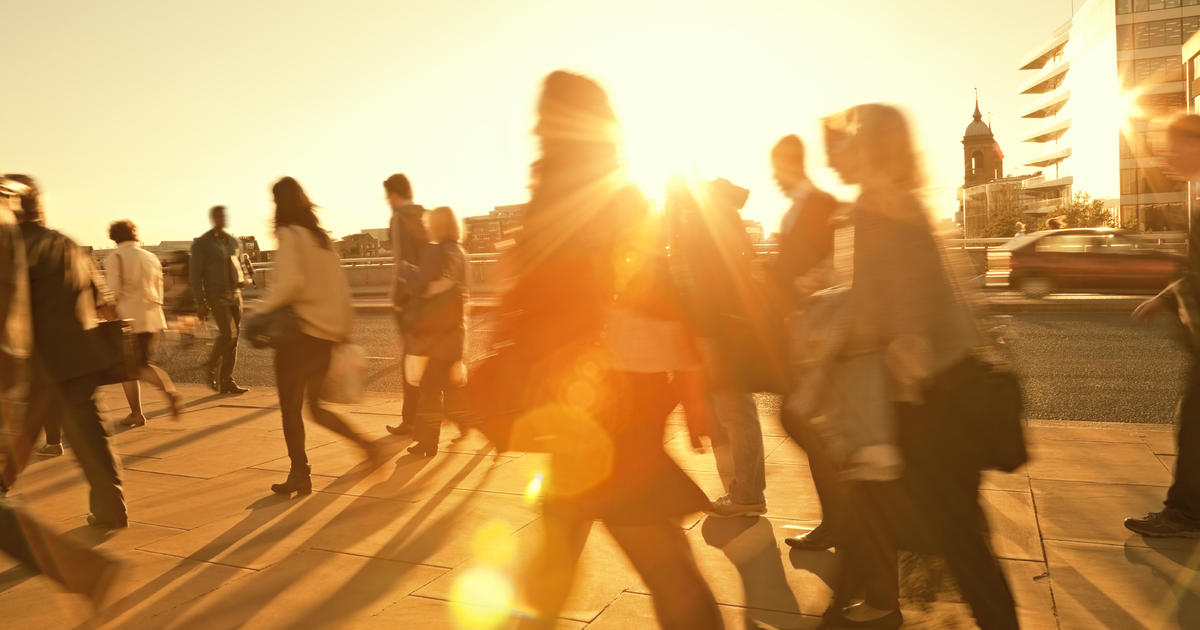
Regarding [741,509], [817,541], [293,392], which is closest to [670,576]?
[817,541]

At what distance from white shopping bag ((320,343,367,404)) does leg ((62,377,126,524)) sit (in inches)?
42.7

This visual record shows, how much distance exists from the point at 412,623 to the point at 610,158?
80.1 inches

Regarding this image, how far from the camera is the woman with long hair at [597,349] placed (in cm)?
247

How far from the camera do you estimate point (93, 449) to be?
15.9 ft

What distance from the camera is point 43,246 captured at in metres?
4.74

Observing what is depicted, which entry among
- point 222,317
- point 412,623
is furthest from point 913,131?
point 222,317

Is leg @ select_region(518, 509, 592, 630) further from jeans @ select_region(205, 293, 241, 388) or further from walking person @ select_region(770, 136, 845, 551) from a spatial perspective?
jeans @ select_region(205, 293, 241, 388)

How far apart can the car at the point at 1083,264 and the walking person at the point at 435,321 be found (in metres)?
15.9

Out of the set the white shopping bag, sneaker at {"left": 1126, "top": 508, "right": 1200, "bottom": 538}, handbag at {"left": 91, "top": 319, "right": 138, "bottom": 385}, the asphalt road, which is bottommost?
the asphalt road

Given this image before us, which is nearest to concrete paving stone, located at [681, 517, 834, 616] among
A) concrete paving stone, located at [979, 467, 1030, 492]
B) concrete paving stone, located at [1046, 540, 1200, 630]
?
concrete paving stone, located at [1046, 540, 1200, 630]

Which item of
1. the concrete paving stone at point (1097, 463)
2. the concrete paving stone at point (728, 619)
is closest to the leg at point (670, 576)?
the concrete paving stone at point (728, 619)

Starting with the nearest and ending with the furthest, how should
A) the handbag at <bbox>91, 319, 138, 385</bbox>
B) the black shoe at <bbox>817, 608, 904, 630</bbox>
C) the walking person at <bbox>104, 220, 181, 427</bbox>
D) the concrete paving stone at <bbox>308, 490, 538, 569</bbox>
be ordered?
the black shoe at <bbox>817, 608, 904, 630</bbox>, the concrete paving stone at <bbox>308, 490, 538, 569</bbox>, the handbag at <bbox>91, 319, 138, 385</bbox>, the walking person at <bbox>104, 220, 181, 427</bbox>

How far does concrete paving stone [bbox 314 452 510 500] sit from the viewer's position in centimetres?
569

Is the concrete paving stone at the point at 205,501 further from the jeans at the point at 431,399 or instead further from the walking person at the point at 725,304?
the walking person at the point at 725,304
